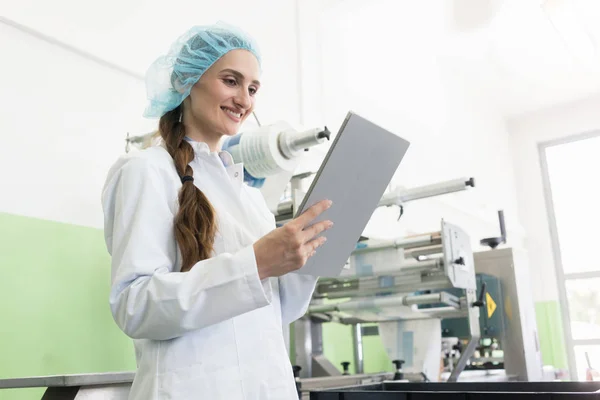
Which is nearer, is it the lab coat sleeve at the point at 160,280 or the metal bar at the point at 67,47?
the lab coat sleeve at the point at 160,280

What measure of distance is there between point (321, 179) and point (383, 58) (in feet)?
10.2

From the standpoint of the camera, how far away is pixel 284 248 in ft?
2.59

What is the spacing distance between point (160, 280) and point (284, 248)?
177 millimetres

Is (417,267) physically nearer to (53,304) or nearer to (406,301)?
(406,301)

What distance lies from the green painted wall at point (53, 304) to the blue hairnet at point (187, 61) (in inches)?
26.0

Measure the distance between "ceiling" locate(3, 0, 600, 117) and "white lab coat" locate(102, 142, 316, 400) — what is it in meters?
1.12

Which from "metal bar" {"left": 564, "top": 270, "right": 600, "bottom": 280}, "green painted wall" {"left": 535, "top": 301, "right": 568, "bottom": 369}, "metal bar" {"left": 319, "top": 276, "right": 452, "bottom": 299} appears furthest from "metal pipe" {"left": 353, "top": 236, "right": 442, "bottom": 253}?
"metal bar" {"left": 564, "top": 270, "right": 600, "bottom": 280}

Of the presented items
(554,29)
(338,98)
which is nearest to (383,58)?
(338,98)

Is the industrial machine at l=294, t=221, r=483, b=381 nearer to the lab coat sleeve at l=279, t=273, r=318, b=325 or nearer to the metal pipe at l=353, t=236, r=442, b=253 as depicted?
the metal pipe at l=353, t=236, r=442, b=253

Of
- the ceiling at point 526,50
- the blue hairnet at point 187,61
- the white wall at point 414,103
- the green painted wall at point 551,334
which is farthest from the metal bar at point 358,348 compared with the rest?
the green painted wall at point 551,334

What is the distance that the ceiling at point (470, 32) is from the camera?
1.89 m

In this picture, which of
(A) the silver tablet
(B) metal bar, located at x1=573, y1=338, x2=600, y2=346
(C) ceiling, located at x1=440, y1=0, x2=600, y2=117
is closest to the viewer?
(A) the silver tablet

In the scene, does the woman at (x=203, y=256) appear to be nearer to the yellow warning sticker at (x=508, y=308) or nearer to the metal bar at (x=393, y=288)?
the metal bar at (x=393, y=288)

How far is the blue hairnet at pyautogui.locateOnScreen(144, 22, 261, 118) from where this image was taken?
106 centimetres
